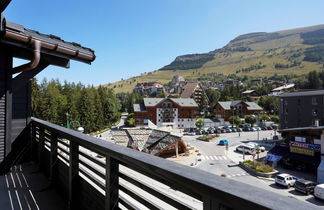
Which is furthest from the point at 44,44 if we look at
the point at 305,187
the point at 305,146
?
the point at 305,146

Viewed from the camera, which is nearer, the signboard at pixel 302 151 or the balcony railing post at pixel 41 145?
the balcony railing post at pixel 41 145

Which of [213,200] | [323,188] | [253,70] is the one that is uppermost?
[253,70]

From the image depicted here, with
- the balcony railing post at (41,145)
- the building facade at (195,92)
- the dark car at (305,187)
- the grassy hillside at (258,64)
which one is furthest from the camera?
the grassy hillside at (258,64)

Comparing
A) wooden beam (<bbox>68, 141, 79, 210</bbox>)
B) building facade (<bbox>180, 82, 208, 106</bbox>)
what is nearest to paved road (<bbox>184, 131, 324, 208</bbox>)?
wooden beam (<bbox>68, 141, 79, 210</bbox>)

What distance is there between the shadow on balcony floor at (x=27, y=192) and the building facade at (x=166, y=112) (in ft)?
133

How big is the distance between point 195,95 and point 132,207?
7162 centimetres

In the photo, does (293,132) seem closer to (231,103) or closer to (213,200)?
(213,200)

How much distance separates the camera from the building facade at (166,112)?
45625mm

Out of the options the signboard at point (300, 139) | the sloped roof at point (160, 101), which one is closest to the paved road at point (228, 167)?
the signboard at point (300, 139)

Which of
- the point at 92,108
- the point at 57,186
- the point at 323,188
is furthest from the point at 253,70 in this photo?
the point at 57,186

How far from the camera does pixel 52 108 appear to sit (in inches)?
1156

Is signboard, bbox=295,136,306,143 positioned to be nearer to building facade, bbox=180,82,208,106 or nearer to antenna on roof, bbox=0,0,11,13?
antenna on roof, bbox=0,0,11,13

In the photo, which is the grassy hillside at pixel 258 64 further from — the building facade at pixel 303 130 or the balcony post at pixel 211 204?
the balcony post at pixel 211 204

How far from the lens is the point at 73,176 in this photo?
2.60 m
